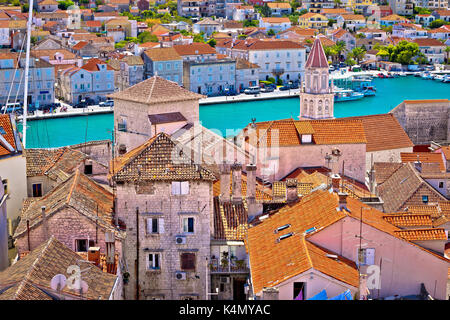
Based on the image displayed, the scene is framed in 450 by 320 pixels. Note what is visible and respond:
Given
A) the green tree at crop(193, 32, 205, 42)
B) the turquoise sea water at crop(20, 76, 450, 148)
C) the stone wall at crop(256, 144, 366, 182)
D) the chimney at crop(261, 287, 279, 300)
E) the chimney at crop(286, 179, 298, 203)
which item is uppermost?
the chimney at crop(261, 287, 279, 300)

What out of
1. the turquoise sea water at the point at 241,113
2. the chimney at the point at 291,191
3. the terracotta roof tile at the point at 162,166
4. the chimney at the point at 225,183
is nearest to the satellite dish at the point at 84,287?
the terracotta roof tile at the point at 162,166

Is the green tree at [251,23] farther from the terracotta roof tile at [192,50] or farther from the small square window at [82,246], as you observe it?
the small square window at [82,246]

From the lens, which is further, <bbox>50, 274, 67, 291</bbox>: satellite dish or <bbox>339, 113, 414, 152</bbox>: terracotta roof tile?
<bbox>339, 113, 414, 152</bbox>: terracotta roof tile

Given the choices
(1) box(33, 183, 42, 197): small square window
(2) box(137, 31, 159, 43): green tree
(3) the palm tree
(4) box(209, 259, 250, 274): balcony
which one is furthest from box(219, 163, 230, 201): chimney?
(3) the palm tree

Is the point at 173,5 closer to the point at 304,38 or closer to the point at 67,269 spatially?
the point at 304,38

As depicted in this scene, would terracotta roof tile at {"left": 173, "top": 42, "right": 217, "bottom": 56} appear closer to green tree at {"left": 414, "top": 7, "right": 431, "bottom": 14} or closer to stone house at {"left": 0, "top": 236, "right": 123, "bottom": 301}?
stone house at {"left": 0, "top": 236, "right": 123, "bottom": 301}

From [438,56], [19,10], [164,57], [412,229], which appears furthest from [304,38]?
[412,229]

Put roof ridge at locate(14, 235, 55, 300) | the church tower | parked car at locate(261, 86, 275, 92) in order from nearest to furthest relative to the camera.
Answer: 1. roof ridge at locate(14, 235, 55, 300)
2. the church tower
3. parked car at locate(261, 86, 275, 92)
